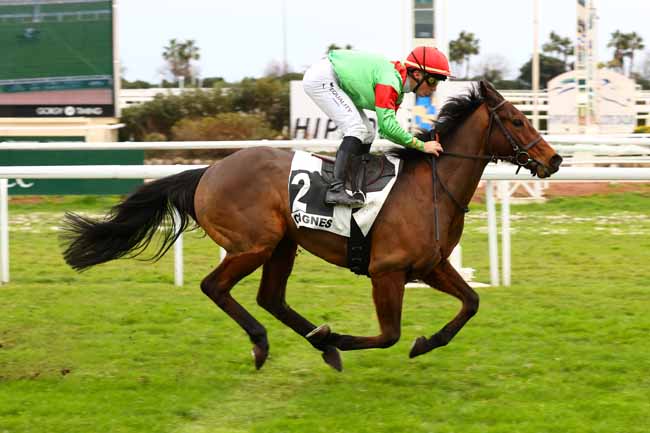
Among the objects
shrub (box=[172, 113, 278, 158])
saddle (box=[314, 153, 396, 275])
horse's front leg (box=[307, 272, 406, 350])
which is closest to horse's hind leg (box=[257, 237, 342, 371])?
saddle (box=[314, 153, 396, 275])

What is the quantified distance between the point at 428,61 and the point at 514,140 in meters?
0.61

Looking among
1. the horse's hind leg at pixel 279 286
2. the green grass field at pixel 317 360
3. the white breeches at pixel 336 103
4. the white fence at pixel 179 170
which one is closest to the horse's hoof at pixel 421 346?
the green grass field at pixel 317 360

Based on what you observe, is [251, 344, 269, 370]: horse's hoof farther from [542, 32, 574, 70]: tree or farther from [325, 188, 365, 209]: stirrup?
[542, 32, 574, 70]: tree

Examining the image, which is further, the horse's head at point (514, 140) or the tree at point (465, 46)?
the tree at point (465, 46)

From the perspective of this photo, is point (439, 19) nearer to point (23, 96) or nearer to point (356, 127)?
point (356, 127)

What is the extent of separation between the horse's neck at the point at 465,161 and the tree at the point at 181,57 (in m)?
36.6

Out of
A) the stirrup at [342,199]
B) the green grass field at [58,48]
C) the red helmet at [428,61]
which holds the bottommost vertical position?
the stirrup at [342,199]

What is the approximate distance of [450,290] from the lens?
529cm

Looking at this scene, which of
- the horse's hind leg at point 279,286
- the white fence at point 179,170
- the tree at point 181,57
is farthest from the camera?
the tree at point 181,57

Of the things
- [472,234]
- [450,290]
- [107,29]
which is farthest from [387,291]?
[107,29]

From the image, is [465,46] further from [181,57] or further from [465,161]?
[465,161]

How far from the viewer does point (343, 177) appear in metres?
5.13

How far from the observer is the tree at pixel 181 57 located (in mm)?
42484

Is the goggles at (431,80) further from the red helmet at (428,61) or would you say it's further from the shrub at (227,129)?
the shrub at (227,129)
